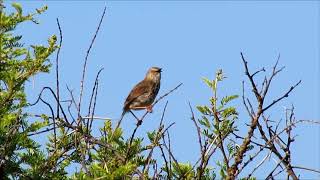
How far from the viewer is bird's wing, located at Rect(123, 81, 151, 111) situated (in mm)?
11671

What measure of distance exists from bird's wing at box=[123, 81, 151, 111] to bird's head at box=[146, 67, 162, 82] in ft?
0.71

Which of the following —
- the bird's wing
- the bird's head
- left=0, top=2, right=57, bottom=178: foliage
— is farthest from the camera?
the bird's head

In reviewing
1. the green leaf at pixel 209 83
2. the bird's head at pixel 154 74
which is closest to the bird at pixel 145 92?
the bird's head at pixel 154 74

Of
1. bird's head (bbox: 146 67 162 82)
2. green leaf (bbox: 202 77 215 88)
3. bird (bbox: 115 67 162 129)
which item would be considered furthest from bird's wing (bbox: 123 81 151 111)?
green leaf (bbox: 202 77 215 88)

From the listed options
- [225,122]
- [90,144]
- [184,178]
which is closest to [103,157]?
[90,144]

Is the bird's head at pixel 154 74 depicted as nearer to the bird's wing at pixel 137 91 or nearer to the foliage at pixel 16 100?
the bird's wing at pixel 137 91

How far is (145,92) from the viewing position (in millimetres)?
12180

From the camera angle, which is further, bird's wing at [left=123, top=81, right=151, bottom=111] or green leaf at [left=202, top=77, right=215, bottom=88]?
bird's wing at [left=123, top=81, right=151, bottom=111]

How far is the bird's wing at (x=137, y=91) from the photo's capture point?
11.7 meters

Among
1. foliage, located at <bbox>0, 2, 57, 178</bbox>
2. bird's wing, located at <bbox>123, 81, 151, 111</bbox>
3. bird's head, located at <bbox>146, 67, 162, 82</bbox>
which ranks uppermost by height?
bird's head, located at <bbox>146, 67, 162, 82</bbox>

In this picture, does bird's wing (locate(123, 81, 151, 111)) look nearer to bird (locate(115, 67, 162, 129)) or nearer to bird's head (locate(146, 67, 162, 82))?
bird (locate(115, 67, 162, 129))

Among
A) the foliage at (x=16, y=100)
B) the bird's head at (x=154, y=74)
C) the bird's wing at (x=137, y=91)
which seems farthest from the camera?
the bird's head at (x=154, y=74)

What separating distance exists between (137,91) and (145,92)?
15 centimetres

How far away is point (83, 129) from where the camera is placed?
4547 mm
